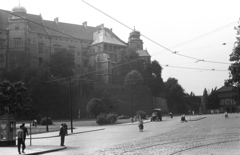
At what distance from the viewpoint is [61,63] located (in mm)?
79062

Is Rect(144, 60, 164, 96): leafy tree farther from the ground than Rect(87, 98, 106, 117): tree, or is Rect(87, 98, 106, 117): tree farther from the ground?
Rect(144, 60, 164, 96): leafy tree

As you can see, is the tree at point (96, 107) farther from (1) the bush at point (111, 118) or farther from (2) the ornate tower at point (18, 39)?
(2) the ornate tower at point (18, 39)

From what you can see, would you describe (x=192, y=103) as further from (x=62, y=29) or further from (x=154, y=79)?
(x=62, y=29)

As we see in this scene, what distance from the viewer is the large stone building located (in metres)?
81.6

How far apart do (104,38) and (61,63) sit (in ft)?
68.5

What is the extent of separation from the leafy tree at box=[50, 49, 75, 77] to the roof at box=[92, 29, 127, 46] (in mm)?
15242

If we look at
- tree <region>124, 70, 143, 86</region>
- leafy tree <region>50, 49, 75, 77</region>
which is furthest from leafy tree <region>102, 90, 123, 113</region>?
leafy tree <region>50, 49, 75, 77</region>

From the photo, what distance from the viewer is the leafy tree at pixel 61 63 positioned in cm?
7844

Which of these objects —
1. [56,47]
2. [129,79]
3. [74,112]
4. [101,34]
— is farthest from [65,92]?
[101,34]

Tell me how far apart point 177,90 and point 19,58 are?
4613cm

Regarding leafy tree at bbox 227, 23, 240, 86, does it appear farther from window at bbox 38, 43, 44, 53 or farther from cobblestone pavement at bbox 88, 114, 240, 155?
window at bbox 38, 43, 44, 53

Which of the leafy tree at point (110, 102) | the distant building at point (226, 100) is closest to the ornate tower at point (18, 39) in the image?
the leafy tree at point (110, 102)

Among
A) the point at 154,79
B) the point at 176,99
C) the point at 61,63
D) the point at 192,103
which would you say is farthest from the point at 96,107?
the point at 192,103

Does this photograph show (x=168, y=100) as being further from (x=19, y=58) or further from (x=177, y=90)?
(x=19, y=58)
